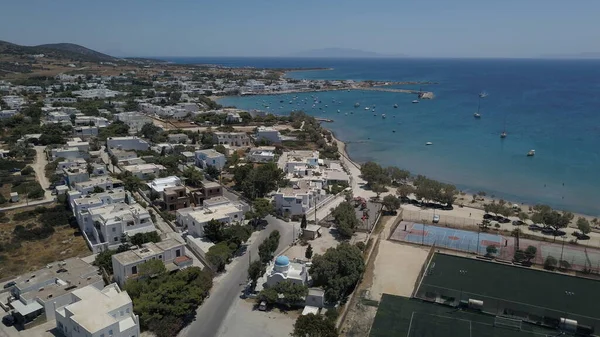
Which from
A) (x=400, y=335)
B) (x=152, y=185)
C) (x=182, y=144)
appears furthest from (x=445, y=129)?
(x=400, y=335)

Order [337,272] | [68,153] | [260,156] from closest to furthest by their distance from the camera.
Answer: [337,272] → [68,153] → [260,156]

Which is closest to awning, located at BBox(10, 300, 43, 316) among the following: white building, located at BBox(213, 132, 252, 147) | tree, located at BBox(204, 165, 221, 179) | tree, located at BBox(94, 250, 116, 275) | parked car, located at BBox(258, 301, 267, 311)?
tree, located at BBox(94, 250, 116, 275)

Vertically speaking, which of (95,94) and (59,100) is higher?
(95,94)

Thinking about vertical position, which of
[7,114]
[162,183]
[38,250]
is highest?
[7,114]

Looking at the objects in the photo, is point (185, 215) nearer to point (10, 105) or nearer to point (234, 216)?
point (234, 216)

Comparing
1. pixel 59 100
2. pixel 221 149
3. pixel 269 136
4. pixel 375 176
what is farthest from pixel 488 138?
pixel 59 100

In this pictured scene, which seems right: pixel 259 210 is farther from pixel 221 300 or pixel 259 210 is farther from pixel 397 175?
pixel 397 175

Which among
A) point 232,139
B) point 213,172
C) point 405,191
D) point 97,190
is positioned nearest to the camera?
point 97,190
